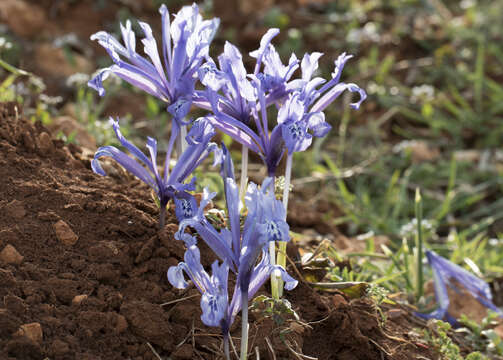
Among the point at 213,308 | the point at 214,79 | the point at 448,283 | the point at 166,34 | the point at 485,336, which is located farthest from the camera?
the point at 448,283

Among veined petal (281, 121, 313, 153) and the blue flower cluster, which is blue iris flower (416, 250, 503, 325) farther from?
veined petal (281, 121, 313, 153)

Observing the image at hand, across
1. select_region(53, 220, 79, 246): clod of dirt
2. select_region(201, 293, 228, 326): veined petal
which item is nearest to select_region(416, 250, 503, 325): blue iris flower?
select_region(201, 293, 228, 326): veined petal

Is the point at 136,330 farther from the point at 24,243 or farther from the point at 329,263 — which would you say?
the point at 329,263

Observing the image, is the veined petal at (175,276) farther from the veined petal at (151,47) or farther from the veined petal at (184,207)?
the veined petal at (151,47)

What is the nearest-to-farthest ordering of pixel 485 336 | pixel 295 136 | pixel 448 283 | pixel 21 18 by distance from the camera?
pixel 295 136 < pixel 485 336 < pixel 448 283 < pixel 21 18

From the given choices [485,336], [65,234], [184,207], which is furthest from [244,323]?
[485,336]

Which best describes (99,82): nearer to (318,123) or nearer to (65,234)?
(65,234)

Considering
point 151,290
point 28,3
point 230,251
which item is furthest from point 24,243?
point 28,3

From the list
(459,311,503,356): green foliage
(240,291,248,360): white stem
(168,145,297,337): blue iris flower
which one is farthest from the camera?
(459,311,503,356): green foliage

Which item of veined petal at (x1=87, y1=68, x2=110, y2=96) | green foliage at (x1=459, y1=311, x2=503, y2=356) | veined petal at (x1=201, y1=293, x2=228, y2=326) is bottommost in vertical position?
green foliage at (x1=459, y1=311, x2=503, y2=356)
